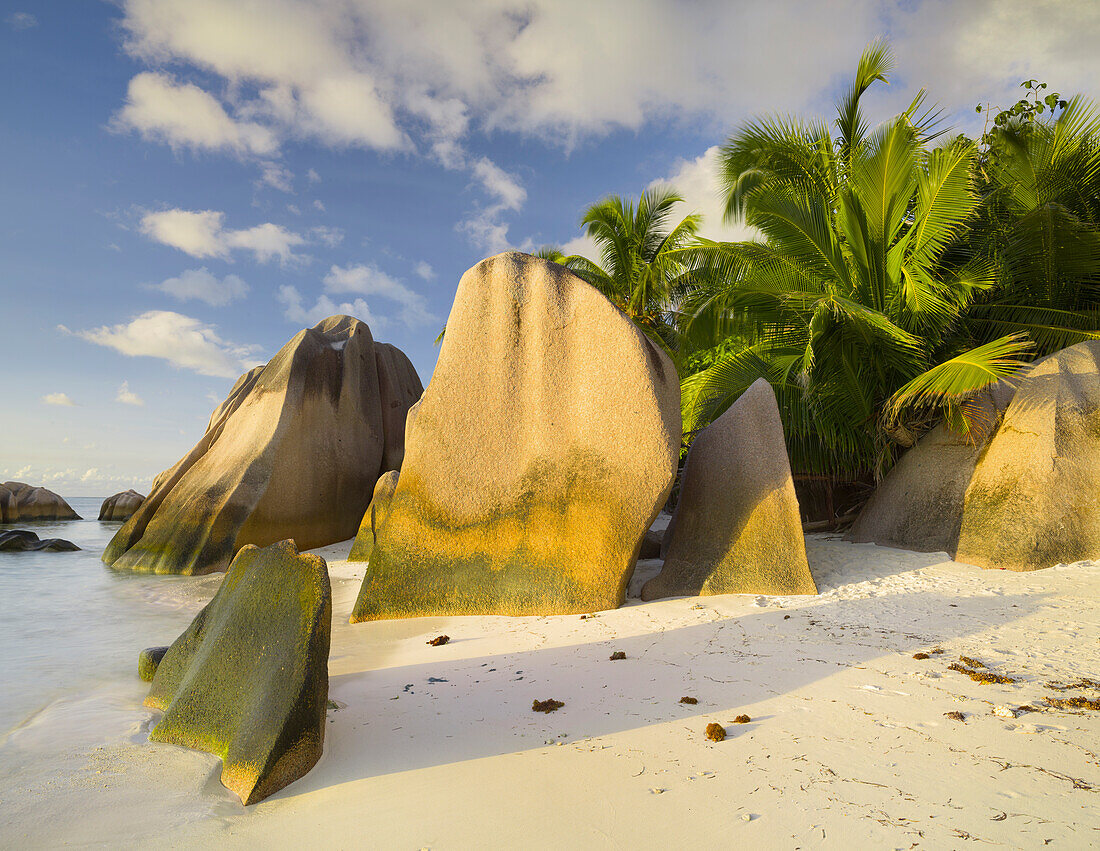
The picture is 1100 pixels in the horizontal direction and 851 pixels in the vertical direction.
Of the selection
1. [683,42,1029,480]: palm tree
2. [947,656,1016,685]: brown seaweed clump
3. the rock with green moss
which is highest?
[683,42,1029,480]: palm tree

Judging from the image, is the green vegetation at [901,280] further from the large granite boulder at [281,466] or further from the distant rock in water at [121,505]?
Answer: the distant rock in water at [121,505]

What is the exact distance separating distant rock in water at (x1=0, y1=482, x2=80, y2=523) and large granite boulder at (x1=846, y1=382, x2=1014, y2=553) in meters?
27.8

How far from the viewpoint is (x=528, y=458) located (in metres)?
5.60

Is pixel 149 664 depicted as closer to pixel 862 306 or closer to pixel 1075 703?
pixel 1075 703

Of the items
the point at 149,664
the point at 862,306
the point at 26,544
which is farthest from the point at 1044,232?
the point at 26,544

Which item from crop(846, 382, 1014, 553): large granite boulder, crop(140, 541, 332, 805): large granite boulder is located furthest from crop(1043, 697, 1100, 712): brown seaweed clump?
crop(846, 382, 1014, 553): large granite boulder

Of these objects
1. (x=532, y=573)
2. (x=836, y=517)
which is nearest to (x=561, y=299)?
(x=532, y=573)

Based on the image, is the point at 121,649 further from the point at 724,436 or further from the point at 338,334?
the point at 338,334

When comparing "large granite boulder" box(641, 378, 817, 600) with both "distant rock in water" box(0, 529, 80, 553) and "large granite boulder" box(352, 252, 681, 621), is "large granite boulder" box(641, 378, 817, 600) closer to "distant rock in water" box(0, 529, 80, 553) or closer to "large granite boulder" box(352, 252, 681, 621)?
"large granite boulder" box(352, 252, 681, 621)

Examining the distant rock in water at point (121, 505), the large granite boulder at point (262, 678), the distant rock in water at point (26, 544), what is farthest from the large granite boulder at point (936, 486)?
the distant rock in water at point (121, 505)

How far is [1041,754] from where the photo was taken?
224 centimetres

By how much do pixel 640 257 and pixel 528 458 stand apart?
13369 millimetres

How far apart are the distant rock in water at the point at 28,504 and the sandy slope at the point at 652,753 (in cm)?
2483

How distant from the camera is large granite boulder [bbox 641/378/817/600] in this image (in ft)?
17.4
